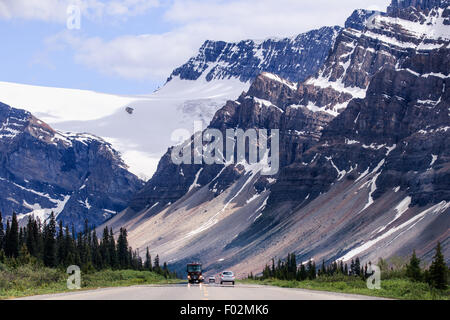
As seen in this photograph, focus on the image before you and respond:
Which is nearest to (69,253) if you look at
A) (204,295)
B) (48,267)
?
(48,267)

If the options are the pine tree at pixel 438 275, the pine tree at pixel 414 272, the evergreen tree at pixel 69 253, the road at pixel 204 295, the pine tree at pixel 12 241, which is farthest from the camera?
the pine tree at pixel 12 241

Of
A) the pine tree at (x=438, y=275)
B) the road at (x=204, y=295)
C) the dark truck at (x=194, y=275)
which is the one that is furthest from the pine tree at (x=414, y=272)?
the dark truck at (x=194, y=275)

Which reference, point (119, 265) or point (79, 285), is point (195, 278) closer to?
point (79, 285)

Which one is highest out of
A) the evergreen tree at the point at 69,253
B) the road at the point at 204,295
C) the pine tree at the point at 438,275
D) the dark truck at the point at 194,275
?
the evergreen tree at the point at 69,253

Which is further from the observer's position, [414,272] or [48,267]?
[48,267]

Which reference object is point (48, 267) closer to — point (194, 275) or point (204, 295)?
point (194, 275)

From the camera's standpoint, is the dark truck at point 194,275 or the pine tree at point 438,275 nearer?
the pine tree at point 438,275

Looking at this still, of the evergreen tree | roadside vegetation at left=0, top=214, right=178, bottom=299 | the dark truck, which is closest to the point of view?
roadside vegetation at left=0, top=214, right=178, bottom=299

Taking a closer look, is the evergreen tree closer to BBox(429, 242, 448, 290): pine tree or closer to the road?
the road

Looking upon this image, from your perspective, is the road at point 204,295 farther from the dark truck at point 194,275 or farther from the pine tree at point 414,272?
the dark truck at point 194,275

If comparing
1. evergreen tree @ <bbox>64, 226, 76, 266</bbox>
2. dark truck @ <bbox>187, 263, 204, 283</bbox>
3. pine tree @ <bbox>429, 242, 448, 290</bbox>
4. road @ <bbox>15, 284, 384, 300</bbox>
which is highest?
evergreen tree @ <bbox>64, 226, 76, 266</bbox>

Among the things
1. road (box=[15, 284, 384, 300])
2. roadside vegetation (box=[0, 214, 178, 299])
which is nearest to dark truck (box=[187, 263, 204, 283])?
roadside vegetation (box=[0, 214, 178, 299])

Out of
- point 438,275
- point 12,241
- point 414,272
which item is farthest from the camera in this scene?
point 12,241
